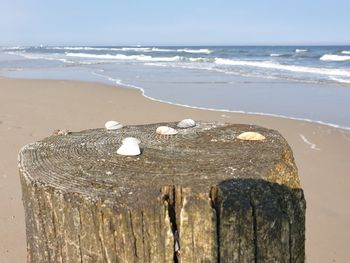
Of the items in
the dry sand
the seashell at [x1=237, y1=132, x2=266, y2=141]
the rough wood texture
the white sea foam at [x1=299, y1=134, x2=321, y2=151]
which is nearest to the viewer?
the rough wood texture

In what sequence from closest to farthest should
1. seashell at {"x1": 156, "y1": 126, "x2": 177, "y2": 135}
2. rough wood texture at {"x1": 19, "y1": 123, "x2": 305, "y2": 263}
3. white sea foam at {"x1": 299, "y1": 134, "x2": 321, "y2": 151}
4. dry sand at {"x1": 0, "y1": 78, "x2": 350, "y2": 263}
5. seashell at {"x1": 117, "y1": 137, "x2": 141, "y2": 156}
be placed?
rough wood texture at {"x1": 19, "y1": 123, "x2": 305, "y2": 263}
seashell at {"x1": 117, "y1": 137, "x2": 141, "y2": 156}
seashell at {"x1": 156, "y1": 126, "x2": 177, "y2": 135}
dry sand at {"x1": 0, "y1": 78, "x2": 350, "y2": 263}
white sea foam at {"x1": 299, "y1": 134, "x2": 321, "y2": 151}

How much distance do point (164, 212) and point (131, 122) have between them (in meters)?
7.50

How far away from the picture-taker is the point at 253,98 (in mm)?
11953

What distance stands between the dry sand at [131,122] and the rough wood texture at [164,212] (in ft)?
7.86

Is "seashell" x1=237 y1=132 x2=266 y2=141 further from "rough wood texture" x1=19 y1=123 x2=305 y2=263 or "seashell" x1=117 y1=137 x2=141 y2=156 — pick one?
"seashell" x1=117 y1=137 x2=141 y2=156

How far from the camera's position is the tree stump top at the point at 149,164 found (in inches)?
61.7

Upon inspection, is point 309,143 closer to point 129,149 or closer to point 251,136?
point 251,136

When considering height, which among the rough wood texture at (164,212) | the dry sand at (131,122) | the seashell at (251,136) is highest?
the seashell at (251,136)

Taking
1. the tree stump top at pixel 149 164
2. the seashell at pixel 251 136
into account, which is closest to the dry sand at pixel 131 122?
the tree stump top at pixel 149 164

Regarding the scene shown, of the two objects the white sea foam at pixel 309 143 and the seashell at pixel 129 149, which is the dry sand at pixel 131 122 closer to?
the white sea foam at pixel 309 143

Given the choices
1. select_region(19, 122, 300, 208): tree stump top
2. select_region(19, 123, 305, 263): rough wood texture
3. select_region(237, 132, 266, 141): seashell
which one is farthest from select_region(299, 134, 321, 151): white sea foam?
select_region(19, 123, 305, 263): rough wood texture

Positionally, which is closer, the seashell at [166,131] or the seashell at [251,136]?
the seashell at [251,136]

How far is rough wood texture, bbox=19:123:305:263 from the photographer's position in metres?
1.48

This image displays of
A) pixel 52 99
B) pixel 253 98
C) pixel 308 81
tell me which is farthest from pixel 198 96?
pixel 308 81
